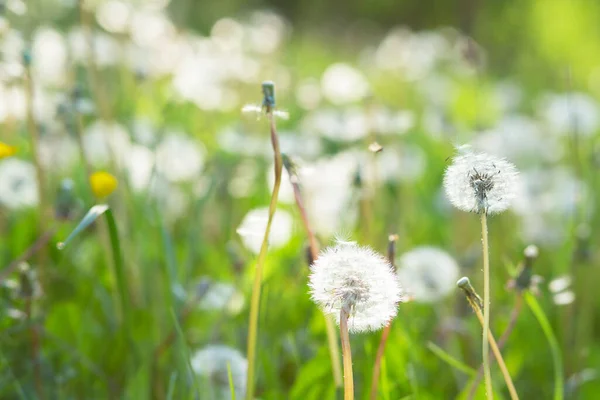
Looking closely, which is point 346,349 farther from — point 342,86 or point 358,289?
point 342,86

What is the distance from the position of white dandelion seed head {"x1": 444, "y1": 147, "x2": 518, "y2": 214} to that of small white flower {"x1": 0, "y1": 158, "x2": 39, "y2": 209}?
2.67 ft

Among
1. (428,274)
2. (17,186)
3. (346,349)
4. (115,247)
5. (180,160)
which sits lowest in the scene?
(346,349)

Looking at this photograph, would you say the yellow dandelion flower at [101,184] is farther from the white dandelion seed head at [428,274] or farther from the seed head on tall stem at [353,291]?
the seed head on tall stem at [353,291]

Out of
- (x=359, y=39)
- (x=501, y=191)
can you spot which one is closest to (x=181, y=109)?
(x=501, y=191)

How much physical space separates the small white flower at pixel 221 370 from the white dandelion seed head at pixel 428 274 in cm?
27

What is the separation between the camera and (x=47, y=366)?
0.76 meters

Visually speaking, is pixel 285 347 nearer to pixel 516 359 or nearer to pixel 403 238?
pixel 516 359

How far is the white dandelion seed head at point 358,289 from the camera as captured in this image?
466 mm

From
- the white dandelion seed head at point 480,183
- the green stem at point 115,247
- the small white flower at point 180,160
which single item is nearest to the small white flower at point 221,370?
the green stem at point 115,247

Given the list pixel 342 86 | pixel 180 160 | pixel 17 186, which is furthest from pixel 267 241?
pixel 342 86

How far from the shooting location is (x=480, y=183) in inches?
18.2

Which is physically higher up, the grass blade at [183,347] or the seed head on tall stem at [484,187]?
the seed head on tall stem at [484,187]

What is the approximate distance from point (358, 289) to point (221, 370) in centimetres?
33

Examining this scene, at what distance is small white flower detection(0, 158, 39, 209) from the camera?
3.65 ft
